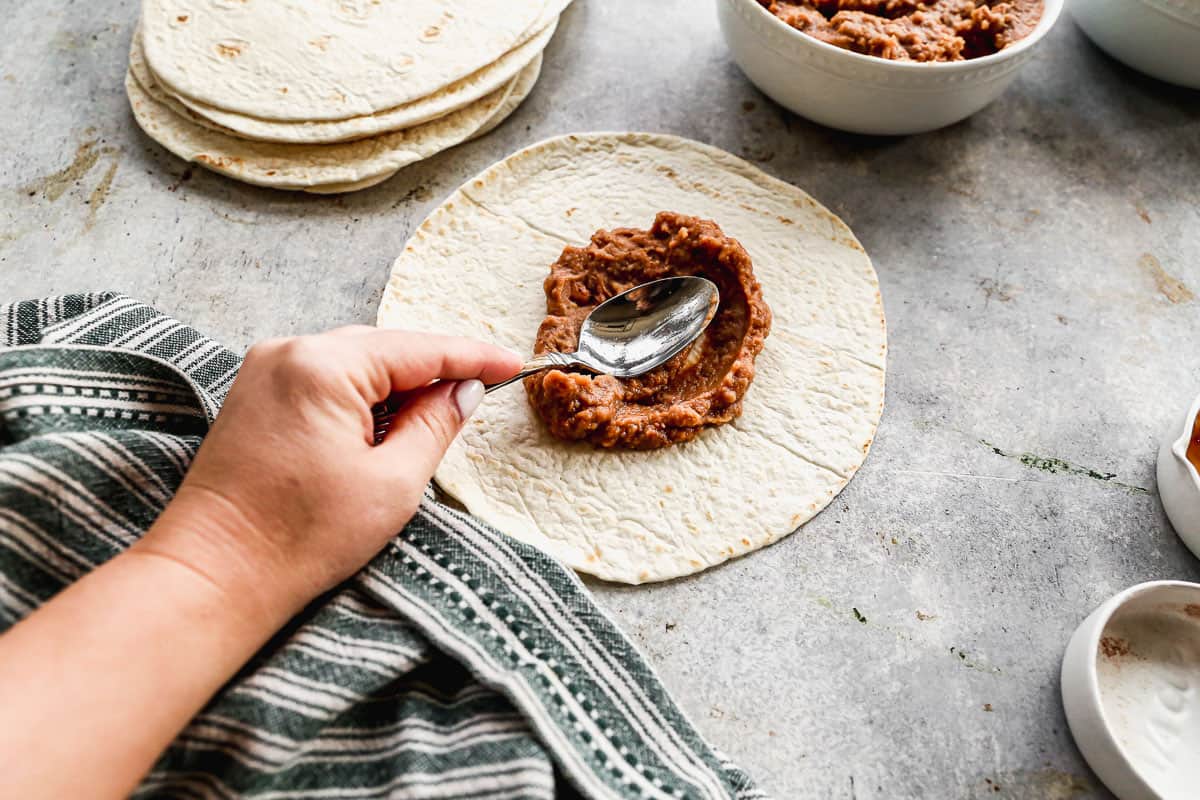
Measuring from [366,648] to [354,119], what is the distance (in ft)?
4.25

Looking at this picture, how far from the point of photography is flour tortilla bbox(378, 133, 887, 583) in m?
1.71

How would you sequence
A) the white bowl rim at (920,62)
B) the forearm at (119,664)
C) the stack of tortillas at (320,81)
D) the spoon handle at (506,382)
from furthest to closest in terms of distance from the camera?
the stack of tortillas at (320,81) < the white bowl rim at (920,62) < the spoon handle at (506,382) < the forearm at (119,664)

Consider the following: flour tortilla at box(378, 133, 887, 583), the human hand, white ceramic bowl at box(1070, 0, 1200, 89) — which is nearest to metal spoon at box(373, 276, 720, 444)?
flour tortilla at box(378, 133, 887, 583)

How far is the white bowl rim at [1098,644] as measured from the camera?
58.8 inches

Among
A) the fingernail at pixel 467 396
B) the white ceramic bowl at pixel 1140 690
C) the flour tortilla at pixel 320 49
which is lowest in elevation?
the white ceramic bowl at pixel 1140 690

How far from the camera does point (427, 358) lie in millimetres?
1442

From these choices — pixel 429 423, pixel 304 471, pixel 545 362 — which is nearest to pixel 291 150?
pixel 545 362

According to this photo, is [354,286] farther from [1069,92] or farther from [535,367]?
[1069,92]

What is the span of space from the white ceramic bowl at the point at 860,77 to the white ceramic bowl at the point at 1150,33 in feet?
1.44

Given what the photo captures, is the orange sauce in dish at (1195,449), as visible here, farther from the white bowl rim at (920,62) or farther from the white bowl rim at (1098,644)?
the white bowl rim at (920,62)

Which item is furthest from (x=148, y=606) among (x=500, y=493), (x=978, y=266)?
(x=978, y=266)

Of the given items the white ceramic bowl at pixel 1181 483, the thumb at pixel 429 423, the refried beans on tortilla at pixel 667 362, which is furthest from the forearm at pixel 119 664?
the white ceramic bowl at pixel 1181 483

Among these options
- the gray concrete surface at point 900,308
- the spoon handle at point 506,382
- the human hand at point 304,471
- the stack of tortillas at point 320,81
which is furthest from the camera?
the stack of tortillas at point 320,81

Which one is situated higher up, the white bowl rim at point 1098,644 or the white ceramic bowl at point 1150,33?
the white ceramic bowl at point 1150,33
